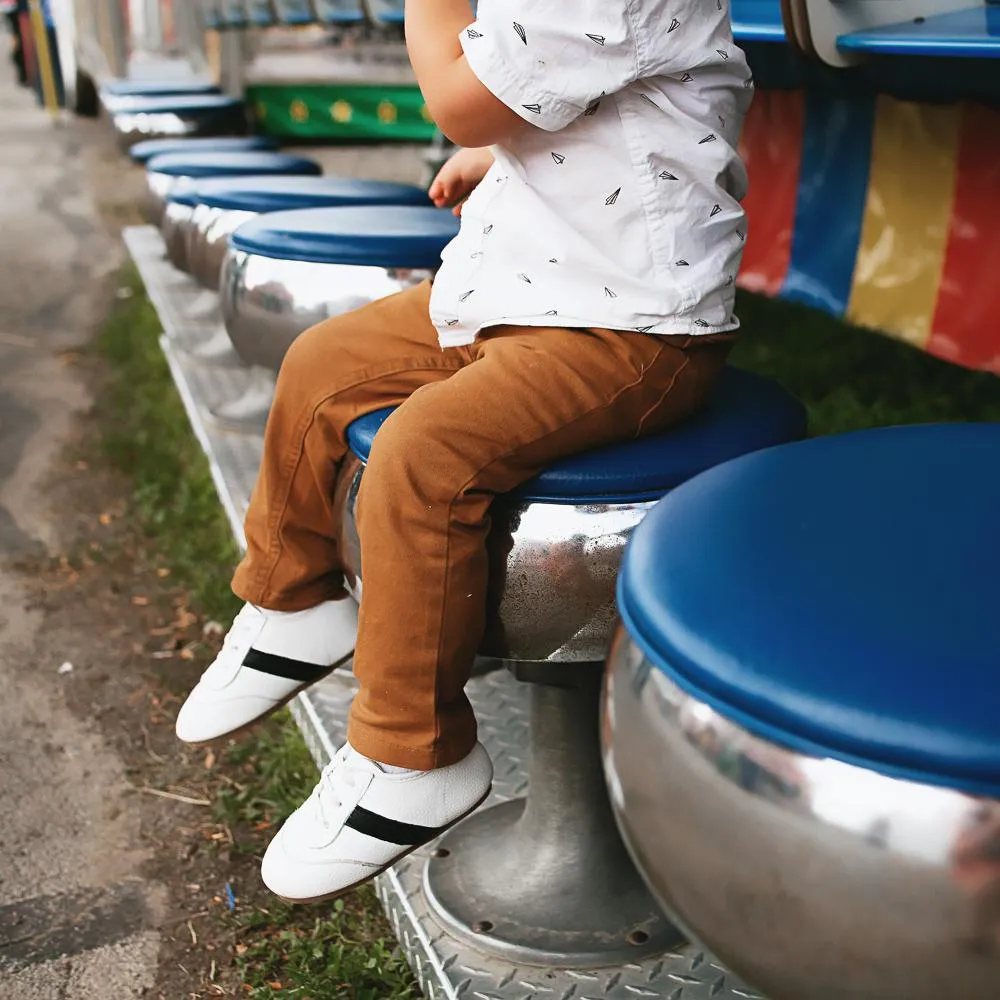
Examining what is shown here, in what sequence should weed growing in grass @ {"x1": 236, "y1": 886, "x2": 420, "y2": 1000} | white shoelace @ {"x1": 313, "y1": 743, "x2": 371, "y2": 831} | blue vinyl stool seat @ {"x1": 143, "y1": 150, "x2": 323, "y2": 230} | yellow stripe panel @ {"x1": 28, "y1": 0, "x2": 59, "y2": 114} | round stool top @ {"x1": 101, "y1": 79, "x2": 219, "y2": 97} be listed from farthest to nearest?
yellow stripe panel @ {"x1": 28, "y1": 0, "x2": 59, "y2": 114}
round stool top @ {"x1": 101, "y1": 79, "x2": 219, "y2": 97}
blue vinyl stool seat @ {"x1": 143, "y1": 150, "x2": 323, "y2": 230}
weed growing in grass @ {"x1": 236, "y1": 886, "x2": 420, "y2": 1000}
white shoelace @ {"x1": 313, "y1": 743, "x2": 371, "y2": 831}

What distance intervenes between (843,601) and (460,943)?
2.74 ft

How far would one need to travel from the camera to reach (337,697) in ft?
6.17

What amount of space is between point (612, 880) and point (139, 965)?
23.4 inches

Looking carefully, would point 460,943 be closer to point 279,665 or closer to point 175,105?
point 279,665

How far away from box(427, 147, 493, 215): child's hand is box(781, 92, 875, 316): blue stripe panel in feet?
6.26

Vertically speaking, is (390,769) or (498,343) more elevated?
(498,343)

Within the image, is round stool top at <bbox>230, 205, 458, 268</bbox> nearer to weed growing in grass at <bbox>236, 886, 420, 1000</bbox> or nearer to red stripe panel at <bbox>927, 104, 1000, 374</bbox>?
weed growing in grass at <bbox>236, 886, 420, 1000</bbox>

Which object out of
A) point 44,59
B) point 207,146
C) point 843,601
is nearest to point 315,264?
point 843,601

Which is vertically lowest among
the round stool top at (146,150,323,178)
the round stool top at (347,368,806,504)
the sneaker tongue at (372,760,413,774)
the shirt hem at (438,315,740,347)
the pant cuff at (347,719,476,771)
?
the round stool top at (146,150,323,178)

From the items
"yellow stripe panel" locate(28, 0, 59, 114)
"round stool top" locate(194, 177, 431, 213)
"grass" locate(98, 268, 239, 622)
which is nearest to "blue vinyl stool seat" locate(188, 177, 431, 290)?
"round stool top" locate(194, 177, 431, 213)

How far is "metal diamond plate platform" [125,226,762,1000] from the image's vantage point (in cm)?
133

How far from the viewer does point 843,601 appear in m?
0.73

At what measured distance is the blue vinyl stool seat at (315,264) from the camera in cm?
203

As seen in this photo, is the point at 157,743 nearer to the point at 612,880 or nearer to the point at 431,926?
the point at 431,926
